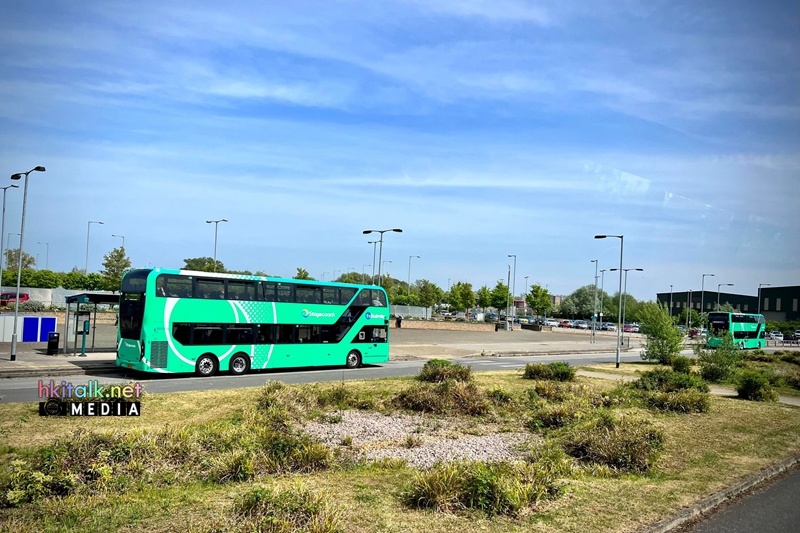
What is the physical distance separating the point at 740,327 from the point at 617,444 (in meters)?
52.7

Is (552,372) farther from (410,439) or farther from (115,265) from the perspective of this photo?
(115,265)

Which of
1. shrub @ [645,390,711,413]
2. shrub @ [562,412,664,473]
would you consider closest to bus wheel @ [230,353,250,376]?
shrub @ [645,390,711,413]

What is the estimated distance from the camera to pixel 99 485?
26.6ft

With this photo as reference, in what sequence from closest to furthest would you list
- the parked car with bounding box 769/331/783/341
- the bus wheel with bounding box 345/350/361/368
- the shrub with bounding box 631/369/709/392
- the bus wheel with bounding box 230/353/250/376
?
1. the shrub with bounding box 631/369/709/392
2. the bus wheel with bounding box 230/353/250/376
3. the bus wheel with bounding box 345/350/361/368
4. the parked car with bounding box 769/331/783/341

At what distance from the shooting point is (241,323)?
26.4 m

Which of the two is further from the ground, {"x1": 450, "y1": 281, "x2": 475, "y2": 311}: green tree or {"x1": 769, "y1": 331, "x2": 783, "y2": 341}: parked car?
{"x1": 450, "y1": 281, "x2": 475, "y2": 311}: green tree

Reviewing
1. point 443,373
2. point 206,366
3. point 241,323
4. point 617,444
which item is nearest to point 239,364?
point 206,366

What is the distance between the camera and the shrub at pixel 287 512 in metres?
6.39

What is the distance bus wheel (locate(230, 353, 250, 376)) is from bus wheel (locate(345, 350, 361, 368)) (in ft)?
19.3

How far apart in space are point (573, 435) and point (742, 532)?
4562 millimetres

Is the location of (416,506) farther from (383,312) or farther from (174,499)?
(383,312)

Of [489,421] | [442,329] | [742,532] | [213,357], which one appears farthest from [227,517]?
[442,329]

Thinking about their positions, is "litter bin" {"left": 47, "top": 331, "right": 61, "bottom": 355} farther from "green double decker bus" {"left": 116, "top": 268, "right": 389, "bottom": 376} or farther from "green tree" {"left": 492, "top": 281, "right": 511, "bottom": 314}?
"green tree" {"left": 492, "top": 281, "right": 511, "bottom": 314}

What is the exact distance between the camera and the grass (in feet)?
23.1
